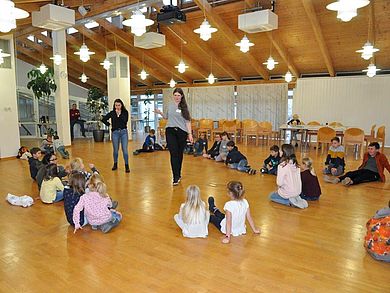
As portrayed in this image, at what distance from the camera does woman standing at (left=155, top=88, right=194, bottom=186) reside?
4844 mm

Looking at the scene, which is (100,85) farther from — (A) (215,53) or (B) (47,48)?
(A) (215,53)

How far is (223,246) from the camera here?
9.26 feet

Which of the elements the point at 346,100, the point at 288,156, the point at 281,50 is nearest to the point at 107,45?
the point at 281,50

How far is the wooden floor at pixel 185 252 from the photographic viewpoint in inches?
88.2

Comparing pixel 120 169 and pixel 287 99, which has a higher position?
pixel 287 99

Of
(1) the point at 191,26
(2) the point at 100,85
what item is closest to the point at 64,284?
(1) the point at 191,26

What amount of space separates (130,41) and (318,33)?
19.7 feet

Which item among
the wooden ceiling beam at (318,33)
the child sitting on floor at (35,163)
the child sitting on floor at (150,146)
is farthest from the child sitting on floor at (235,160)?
the wooden ceiling beam at (318,33)

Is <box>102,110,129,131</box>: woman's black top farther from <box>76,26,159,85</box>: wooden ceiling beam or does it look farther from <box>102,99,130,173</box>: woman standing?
<box>76,26,159,85</box>: wooden ceiling beam

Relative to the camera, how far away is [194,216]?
3008mm

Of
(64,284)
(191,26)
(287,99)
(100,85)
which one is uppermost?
(191,26)

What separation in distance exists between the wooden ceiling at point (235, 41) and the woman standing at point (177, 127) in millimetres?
3316

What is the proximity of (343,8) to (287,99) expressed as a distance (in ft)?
29.8

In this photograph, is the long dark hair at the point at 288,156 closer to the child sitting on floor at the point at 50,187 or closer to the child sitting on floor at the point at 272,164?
the child sitting on floor at the point at 272,164
